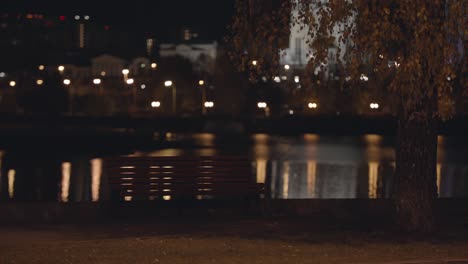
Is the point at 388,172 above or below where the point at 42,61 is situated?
below

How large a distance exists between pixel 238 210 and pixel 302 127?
73.7 meters

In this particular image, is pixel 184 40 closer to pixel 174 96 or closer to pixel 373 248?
pixel 174 96

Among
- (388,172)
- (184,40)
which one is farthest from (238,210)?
(184,40)

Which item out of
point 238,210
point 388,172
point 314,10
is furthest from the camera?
point 388,172

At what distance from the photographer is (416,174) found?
15133 millimetres

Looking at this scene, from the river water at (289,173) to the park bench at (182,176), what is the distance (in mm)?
8858

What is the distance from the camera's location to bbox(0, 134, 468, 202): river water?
Result: 29.0 metres

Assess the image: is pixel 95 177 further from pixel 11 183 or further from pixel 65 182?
pixel 11 183

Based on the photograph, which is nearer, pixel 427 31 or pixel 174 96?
pixel 427 31

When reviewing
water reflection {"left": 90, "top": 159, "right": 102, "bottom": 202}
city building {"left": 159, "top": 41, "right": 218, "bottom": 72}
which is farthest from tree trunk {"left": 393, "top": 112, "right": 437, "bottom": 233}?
city building {"left": 159, "top": 41, "right": 218, "bottom": 72}

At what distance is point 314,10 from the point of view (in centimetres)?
1485

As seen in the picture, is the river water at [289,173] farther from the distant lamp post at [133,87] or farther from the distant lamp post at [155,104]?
the distant lamp post at [133,87]

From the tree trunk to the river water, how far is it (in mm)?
11881

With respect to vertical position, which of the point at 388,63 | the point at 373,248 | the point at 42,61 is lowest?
the point at 373,248
